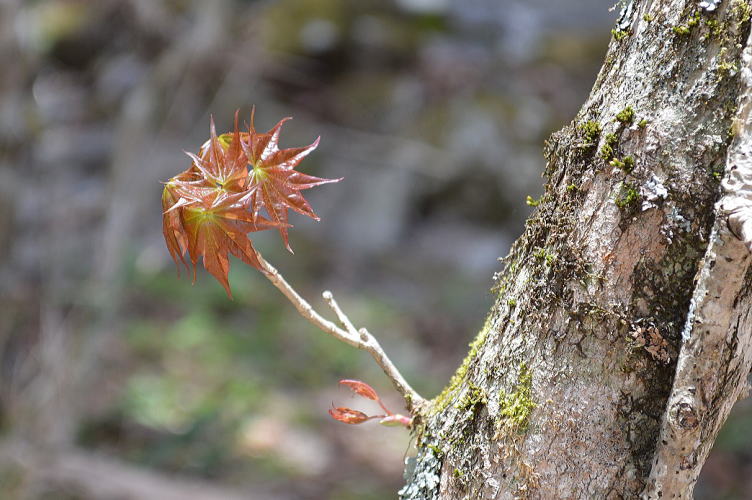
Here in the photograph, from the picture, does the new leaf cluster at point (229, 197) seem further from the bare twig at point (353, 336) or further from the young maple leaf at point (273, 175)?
the bare twig at point (353, 336)

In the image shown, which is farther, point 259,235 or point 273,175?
point 259,235

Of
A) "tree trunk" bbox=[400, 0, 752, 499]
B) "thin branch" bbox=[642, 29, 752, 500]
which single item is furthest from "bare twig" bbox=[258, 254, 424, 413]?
"thin branch" bbox=[642, 29, 752, 500]

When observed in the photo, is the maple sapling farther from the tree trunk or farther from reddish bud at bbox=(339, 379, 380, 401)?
the tree trunk

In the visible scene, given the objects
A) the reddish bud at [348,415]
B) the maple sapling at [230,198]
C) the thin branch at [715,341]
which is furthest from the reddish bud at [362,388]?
the thin branch at [715,341]

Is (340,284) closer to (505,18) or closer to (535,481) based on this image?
(505,18)

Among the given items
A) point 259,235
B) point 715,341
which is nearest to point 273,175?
point 715,341

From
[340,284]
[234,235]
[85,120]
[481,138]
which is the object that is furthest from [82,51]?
Answer: [234,235]

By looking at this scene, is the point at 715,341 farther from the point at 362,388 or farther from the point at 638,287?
the point at 362,388
